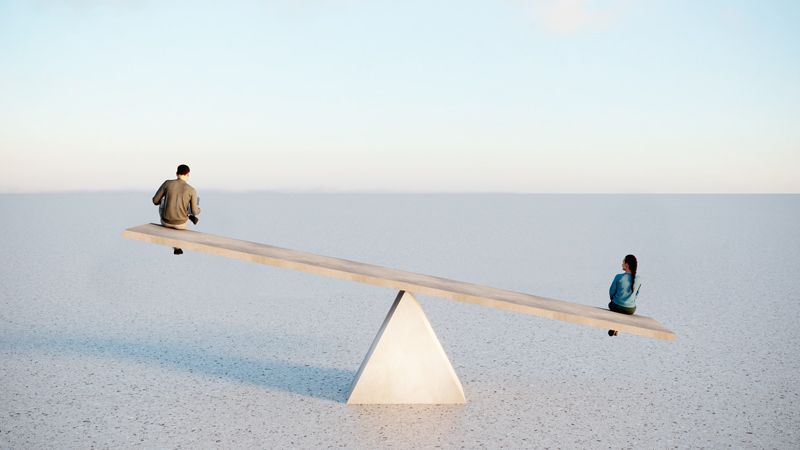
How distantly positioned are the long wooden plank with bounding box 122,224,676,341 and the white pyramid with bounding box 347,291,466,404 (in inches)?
18.2

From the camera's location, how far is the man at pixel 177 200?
905 centimetres

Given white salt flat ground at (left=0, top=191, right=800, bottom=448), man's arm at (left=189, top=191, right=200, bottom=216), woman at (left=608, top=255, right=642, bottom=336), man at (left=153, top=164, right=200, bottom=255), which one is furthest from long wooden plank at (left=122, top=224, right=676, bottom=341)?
white salt flat ground at (left=0, top=191, right=800, bottom=448)

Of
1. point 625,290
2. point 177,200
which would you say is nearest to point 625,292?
point 625,290

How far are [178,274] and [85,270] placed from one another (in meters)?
3.02

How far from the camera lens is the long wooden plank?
8.10 meters

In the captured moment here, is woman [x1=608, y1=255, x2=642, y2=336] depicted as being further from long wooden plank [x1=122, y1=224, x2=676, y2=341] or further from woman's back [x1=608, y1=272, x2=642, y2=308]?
long wooden plank [x1=122, y1=224, x2=676, y2=341]

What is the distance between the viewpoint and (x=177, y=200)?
9070mm

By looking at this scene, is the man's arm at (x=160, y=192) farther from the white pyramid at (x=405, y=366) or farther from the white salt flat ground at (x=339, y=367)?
the white pyramid at (x=405, y=366)

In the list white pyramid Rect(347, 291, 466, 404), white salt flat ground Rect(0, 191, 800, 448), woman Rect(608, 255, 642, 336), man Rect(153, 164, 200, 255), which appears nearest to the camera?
white salt flat ground Rect(0, 191, 800, 448)

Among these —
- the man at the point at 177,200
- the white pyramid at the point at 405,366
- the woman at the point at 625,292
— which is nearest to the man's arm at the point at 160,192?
the man at the point at 177,200

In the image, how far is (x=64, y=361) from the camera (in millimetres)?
10617

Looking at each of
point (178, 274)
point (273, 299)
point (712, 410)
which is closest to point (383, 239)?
point (178, 274)

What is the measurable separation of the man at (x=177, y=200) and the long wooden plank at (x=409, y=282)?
0.25 m

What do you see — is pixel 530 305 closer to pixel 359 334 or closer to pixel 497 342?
pixel 497 342
